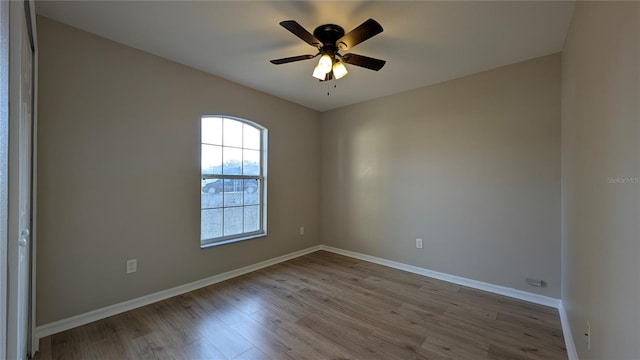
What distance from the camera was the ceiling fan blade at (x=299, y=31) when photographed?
67.3 inches

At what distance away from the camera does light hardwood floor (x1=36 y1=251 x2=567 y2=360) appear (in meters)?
1.86

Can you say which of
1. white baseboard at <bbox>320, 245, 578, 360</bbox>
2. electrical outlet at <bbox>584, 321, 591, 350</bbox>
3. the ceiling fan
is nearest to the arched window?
the ceiling fan

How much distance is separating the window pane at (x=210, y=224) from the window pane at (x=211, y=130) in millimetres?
863

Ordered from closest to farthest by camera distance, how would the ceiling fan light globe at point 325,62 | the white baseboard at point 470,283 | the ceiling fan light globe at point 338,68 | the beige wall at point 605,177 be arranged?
the beige wall at point 605,177 < the ceiling fan light globe at point 325,62 < the ceiling fan light globe at point 338,68 < the white baseboard at point 470,283

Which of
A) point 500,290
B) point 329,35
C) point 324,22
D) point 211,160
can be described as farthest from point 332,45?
point 500,290

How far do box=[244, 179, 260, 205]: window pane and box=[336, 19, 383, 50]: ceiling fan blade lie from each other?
2222 millimetres

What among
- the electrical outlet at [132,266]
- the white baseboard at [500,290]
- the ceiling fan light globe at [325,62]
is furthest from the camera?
the electrical outlet at [132,266]

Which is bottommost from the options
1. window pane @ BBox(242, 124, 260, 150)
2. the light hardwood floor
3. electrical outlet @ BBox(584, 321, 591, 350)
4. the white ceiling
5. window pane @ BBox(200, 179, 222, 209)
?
the light hardwood floor

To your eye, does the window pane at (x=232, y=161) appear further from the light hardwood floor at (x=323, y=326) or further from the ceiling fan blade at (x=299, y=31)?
the ceiling fan blade at (x=299, y=31)

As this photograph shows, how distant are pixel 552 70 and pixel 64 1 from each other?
165 inches

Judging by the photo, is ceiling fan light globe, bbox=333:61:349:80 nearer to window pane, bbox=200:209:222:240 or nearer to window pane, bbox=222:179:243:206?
window pane, bbox=222:179:243:206

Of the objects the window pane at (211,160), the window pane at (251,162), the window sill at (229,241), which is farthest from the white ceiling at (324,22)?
the window sill at (229,241)

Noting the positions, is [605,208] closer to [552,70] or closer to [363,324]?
[363,324]

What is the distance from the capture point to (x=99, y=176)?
2.28 meters
